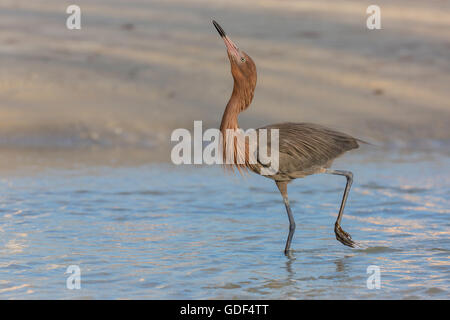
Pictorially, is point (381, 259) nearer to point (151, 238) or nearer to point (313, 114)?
point (151, 238)

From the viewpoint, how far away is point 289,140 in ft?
21.4

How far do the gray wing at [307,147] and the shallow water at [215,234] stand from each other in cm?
67

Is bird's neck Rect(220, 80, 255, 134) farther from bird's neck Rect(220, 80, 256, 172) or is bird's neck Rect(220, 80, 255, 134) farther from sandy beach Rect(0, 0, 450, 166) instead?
sandy beach Rect(0, 0, 450, 166)

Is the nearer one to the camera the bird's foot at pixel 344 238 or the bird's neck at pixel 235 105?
the bird's neck at pixel 235 105

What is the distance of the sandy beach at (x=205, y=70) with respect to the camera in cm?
1232

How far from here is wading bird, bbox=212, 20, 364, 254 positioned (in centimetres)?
641

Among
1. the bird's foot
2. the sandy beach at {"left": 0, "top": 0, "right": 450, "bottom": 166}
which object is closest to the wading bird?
the bird's foot

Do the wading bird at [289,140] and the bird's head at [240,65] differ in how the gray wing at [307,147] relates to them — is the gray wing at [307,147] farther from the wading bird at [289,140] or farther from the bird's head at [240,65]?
the bird's head at [240,65]

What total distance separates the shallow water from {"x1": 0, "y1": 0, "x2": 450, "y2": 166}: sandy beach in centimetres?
206

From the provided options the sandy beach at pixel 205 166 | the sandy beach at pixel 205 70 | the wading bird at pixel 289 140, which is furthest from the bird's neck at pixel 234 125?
the sandy beach at pixel 205 70

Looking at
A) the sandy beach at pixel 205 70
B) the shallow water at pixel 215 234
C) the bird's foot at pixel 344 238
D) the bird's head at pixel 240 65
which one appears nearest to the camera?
the shallow water at pixel 215 234

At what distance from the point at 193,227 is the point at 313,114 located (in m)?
5.46

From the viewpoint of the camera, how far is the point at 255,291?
18.1 ft

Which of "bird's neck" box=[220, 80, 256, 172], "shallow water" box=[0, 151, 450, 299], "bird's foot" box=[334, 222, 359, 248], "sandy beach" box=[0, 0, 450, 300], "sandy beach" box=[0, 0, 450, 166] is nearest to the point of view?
"shallow water" box=[0, 151, 450, 299]
